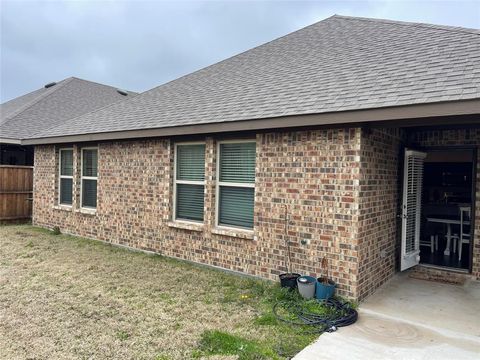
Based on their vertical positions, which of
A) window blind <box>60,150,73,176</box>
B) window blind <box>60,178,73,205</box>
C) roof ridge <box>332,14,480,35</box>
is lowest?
window blind <box>60,178,73,205</box>

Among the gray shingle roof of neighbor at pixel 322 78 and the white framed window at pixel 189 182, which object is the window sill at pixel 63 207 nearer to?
the gray shingle roof of neighbor at pixel 322 78

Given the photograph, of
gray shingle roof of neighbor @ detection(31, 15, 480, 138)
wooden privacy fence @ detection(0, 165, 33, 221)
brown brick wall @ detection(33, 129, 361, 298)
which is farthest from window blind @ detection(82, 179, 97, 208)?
wooden privacy fence @ detection(0, 165, 33, 221)

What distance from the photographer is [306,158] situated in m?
5.37

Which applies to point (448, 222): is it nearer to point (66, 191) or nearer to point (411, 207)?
point (411, 207)

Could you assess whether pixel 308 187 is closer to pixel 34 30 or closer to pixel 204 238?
pixel 204 238

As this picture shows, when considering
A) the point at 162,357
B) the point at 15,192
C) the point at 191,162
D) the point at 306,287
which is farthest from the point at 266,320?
the point at 15,192

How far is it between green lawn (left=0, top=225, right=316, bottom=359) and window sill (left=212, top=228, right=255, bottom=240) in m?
0.70

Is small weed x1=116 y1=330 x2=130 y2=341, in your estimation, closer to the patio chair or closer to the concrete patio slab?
the concrete patio slab

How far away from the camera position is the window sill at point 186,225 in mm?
6766

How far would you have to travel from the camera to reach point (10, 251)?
7.79 metres

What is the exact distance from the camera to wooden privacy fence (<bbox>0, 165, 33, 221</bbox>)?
11.7 metres

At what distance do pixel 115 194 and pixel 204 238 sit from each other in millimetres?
2920

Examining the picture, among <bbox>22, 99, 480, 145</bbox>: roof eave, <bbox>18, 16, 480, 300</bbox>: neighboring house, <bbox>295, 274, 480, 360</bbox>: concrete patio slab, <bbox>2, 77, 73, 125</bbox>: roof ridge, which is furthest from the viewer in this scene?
<bbox>2, 77, 73, 125</bbox>: roof ridge

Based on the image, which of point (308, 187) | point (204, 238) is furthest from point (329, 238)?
point (204, 238)
